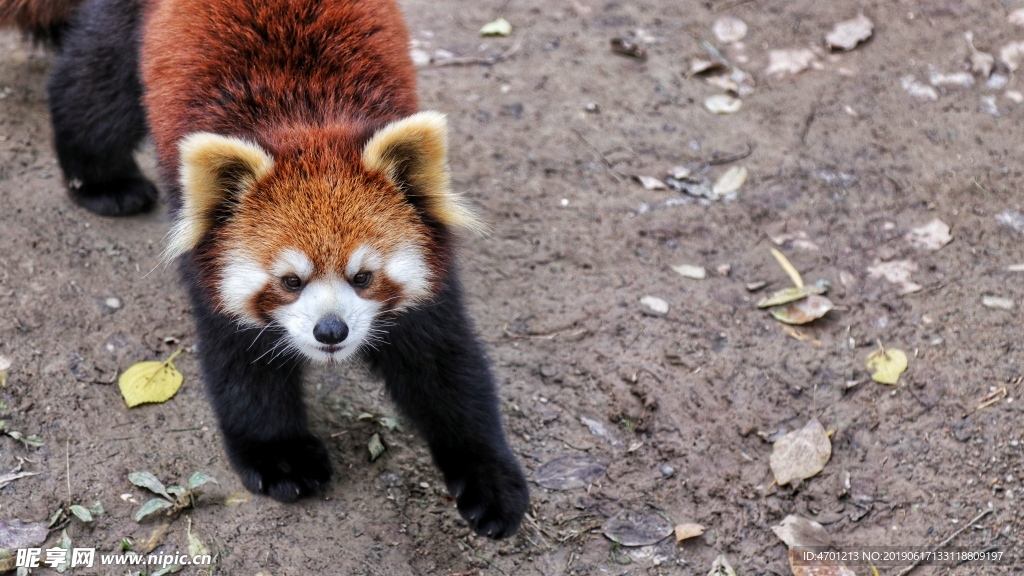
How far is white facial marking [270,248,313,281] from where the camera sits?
250 centimetres

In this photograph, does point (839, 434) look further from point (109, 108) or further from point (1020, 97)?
point (109, 108)

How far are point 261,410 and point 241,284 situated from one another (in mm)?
605

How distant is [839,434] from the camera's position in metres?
3.41

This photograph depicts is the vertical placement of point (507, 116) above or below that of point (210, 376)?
below

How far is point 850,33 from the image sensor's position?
→ 5.07m

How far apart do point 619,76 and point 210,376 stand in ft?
9.54

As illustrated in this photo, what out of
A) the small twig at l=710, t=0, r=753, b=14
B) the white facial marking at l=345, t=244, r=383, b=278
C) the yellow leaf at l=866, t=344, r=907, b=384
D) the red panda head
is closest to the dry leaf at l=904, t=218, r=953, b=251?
the yellow leaf at l=866, t=344, r=907, b=384

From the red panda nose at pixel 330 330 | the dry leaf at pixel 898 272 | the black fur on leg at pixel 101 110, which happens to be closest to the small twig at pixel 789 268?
the dry leaf at pixel 898 272

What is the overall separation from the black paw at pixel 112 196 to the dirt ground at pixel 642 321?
0.07m

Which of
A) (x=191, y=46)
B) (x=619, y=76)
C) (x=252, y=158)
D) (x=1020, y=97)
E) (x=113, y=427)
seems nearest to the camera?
(x=252, y=158)

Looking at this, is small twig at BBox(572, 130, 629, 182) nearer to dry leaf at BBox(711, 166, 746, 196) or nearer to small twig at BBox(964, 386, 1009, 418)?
dry leaf at BBox(711, 166, 746, 196)

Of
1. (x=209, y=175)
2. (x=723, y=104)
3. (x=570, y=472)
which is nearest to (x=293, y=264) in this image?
(x=209, y=175)

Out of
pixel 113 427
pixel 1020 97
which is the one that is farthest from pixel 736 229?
pixel 113 427

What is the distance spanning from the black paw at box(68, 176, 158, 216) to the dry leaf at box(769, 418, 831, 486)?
9.45 ft
